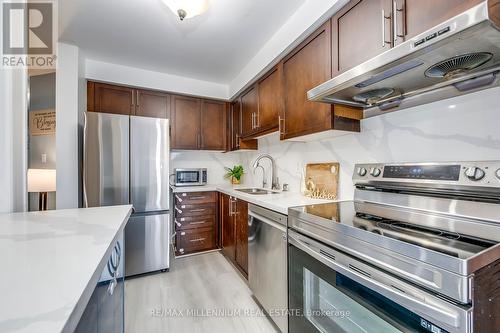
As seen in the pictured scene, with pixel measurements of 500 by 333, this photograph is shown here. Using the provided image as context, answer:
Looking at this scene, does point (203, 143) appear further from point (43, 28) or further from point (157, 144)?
point (43, 28)

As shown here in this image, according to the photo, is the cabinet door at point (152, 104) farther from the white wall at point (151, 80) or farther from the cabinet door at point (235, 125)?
the cabinet door at point (235, 125)

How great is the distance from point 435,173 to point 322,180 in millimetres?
A: 862

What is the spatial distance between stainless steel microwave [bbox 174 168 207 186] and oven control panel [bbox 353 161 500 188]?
2362mm


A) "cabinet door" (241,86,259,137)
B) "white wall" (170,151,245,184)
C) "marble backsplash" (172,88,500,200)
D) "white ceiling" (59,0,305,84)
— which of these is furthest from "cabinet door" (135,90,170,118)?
"marble backsplash" (172,88,500,200)

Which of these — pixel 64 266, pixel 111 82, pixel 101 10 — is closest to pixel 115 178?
pixel 111 82

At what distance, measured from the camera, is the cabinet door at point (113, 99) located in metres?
2.69

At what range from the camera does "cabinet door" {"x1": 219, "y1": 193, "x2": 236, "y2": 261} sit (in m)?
2.51

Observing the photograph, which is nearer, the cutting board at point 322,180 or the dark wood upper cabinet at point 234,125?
the cutting board at point 322,180

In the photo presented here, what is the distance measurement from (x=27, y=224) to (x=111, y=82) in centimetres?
229

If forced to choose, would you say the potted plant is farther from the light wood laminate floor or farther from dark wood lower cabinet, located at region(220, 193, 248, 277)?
the light wood laminate floor

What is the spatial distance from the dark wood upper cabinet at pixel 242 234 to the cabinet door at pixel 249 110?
0.97m

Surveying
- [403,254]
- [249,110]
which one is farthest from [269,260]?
[249,110]

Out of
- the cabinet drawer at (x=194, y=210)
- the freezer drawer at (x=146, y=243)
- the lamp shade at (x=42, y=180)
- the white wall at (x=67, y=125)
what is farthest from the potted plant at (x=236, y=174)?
the lamp shade at (x=42, y=180)

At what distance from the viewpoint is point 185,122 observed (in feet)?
10.5
